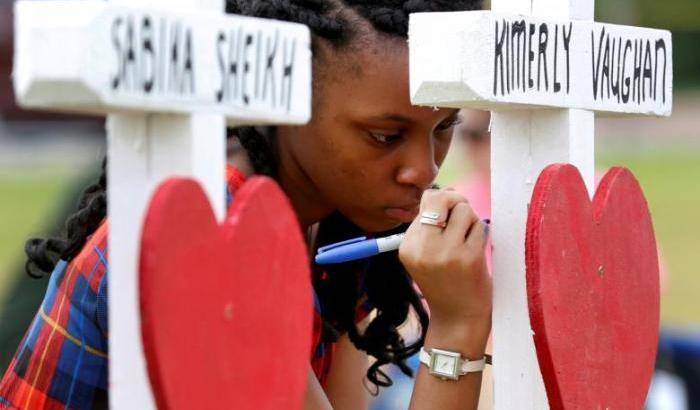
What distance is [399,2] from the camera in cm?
200

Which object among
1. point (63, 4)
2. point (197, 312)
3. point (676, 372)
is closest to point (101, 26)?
point (63, 4)

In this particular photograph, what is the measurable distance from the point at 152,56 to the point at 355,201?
0.75 m

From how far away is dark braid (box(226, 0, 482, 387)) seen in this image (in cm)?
199

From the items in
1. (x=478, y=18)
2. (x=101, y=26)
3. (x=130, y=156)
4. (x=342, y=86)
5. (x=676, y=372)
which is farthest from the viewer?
(x=676, y=372)

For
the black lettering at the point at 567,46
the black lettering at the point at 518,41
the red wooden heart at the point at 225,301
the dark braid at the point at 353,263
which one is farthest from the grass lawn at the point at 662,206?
the red wooden heart at the point at 225,301

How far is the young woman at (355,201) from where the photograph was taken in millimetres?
1867

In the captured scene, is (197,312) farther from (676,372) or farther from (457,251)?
(676,372)

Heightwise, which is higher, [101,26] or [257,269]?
[101,26]

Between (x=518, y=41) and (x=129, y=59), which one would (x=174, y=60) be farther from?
(x=518, y=41)

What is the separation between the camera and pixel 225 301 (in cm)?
135

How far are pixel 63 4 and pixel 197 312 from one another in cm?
30

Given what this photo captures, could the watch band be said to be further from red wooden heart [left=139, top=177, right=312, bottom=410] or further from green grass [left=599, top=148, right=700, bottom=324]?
green grass [left=599, top=148, right=700, bottom=324]

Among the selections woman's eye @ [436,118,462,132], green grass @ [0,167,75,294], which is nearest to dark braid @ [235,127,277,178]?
woman's eye @ [436,118,462,132]

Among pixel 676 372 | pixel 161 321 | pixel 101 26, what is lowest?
pixel 676 372
